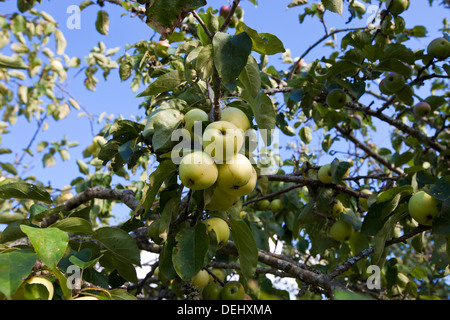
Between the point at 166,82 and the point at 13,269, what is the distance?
870mm

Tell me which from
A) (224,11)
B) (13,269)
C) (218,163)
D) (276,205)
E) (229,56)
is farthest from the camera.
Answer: (224,11)

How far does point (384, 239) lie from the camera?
4.45 feet

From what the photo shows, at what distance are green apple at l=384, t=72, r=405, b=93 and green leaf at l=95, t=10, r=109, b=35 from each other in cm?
207

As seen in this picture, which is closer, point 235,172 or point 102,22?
point 235,172

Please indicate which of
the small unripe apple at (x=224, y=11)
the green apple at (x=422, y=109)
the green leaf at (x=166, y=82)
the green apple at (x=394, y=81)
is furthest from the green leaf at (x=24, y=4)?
the green apple at (x=422, y=109)

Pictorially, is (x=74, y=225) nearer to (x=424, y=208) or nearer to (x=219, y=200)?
(x=219, y=200)

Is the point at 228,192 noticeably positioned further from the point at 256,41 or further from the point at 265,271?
the point at 265,271

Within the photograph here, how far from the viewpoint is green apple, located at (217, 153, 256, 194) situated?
1083 mm

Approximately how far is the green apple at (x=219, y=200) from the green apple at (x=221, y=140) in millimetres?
137

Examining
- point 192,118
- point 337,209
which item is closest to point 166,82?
point 192,118

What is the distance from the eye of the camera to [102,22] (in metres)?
2.71

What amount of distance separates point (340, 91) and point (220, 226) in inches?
54.4

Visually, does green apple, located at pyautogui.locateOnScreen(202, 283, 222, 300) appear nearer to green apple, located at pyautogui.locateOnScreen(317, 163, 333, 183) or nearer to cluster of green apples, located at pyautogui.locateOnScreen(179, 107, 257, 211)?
cluster of green apples, located at pyautogui.locateOnScreen(179, 107, 257, 211)
